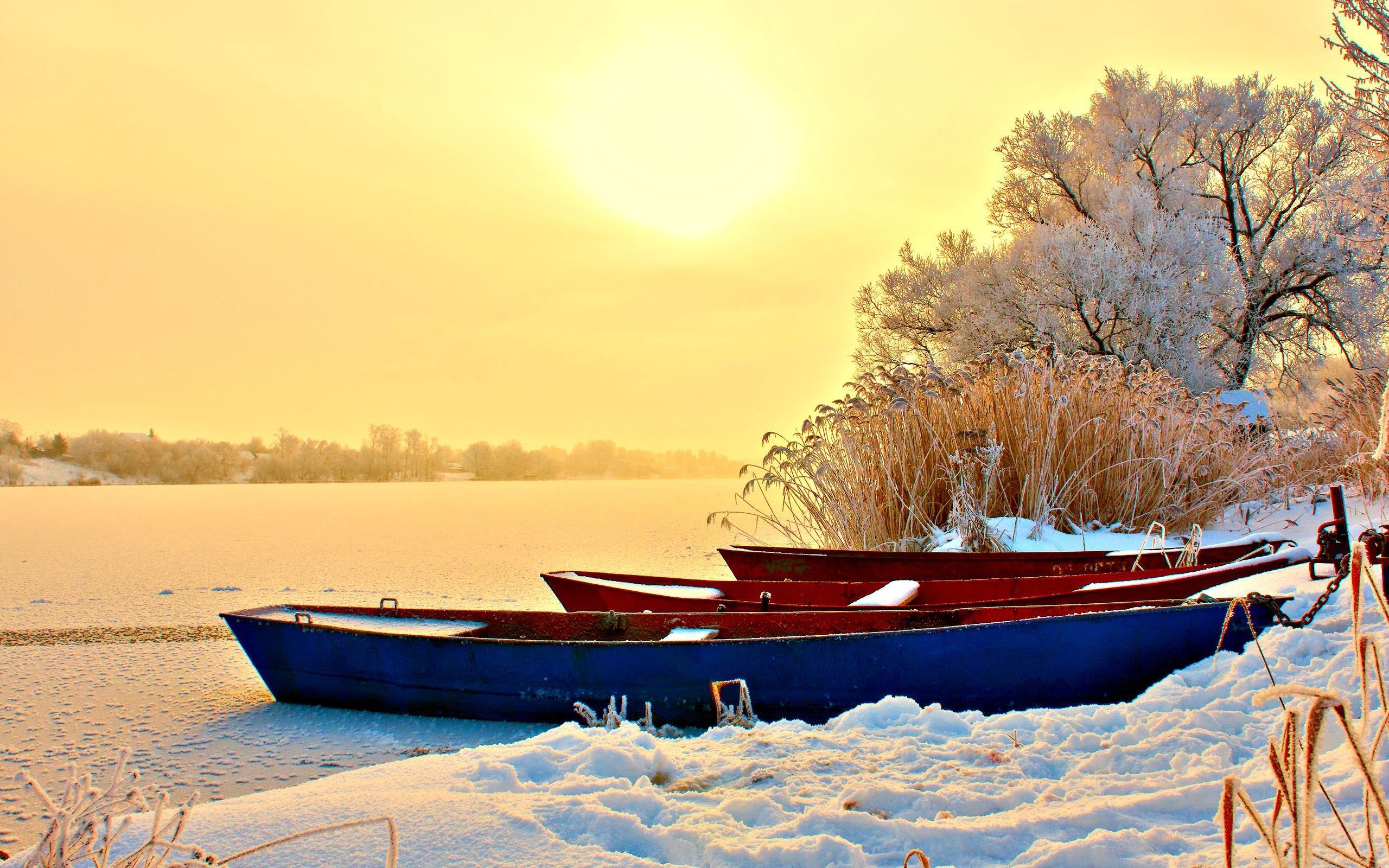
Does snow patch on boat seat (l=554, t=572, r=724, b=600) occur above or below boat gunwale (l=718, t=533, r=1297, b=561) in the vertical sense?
below

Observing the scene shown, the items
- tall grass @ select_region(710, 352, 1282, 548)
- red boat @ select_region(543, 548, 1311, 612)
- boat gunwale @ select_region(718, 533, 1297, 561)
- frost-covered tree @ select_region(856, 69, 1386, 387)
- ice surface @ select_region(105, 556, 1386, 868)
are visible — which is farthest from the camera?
frost-covered tree @ select_region(856, 69, 1386, 387)

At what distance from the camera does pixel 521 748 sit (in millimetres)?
2195

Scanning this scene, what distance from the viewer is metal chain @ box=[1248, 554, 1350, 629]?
2.73m

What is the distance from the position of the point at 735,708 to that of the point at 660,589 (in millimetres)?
1683

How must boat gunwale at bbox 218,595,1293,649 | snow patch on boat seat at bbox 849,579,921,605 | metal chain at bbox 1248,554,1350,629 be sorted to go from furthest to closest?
snow patch on boat seat at bbox 849,579,921,605 < boat gunwale at bbox 218,595,1293,649 < metal chain at bbox 1248,554,1350,629

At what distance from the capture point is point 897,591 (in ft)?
14.0

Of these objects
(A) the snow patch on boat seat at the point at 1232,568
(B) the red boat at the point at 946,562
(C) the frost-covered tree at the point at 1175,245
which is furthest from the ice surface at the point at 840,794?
(C) the frost-covered tree at the point at 1175,245

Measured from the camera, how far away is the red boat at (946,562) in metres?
4.81

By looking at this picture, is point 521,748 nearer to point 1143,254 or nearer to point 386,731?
point 386,731

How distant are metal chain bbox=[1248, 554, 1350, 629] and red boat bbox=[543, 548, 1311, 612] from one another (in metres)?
0.54

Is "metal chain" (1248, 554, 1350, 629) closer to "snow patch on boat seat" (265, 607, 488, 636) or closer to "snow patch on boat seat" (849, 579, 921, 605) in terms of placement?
"snow patch on boat seat" (849, 579, 921, 605)

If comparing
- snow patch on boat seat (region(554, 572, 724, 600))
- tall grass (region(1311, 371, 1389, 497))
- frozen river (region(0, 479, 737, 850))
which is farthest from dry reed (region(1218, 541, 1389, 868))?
tall grass (region(1311, 371, 1389, 497))

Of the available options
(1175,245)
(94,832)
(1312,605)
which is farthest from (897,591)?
(1175,245)

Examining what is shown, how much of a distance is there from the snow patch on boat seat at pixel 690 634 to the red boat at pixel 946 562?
1.37 meters
